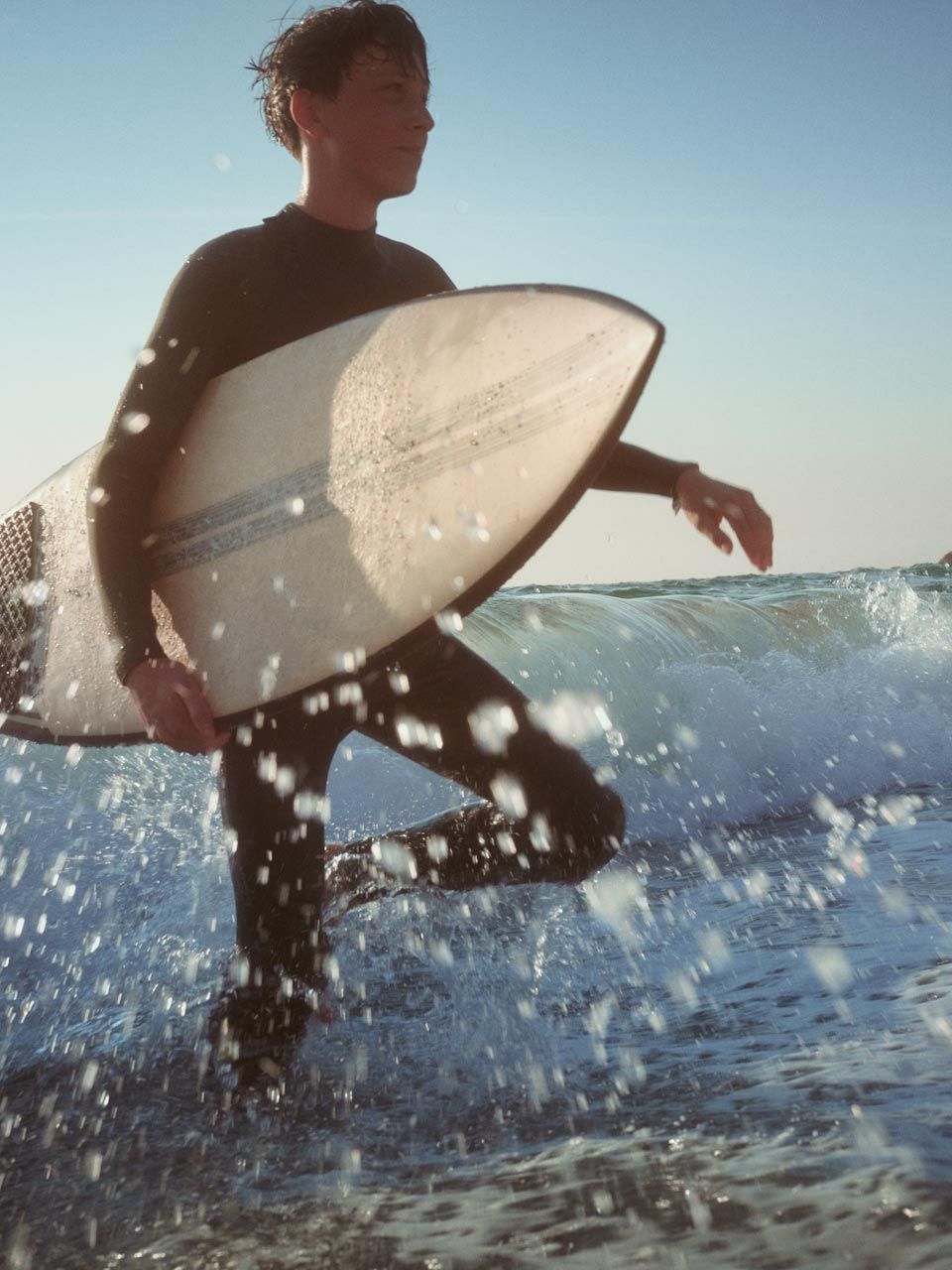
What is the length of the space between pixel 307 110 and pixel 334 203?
18 cm

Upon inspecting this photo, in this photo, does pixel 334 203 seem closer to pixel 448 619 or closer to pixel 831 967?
Answer: pixel 448 619

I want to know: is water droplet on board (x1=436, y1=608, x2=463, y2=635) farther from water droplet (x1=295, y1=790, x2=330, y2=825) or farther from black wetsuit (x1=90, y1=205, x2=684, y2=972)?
water droplet (x1=295, y1=790, x2=330, y2=825)

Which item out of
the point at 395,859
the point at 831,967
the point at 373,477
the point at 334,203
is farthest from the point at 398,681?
the point at 831,967

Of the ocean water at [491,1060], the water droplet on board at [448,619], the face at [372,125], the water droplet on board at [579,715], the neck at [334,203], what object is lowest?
the ocean water at [491,1060]

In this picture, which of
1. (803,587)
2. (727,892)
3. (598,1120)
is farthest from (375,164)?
(803,587)

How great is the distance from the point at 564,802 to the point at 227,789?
1.94 ft

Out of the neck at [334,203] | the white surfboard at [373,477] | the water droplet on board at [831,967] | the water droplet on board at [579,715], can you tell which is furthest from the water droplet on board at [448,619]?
the water droplet on board at [579,715]

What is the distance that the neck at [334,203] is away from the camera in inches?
77.7

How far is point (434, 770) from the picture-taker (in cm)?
203

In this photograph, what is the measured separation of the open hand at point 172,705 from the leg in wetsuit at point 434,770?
0.49 feet

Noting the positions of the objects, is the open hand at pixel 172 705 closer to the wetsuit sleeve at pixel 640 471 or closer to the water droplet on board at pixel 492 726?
the water droplet on board at pixel 492 726

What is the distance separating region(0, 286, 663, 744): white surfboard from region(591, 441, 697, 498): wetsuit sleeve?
0.11 m

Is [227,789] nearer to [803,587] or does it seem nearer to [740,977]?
[740,977]

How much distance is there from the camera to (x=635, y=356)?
1880mm
